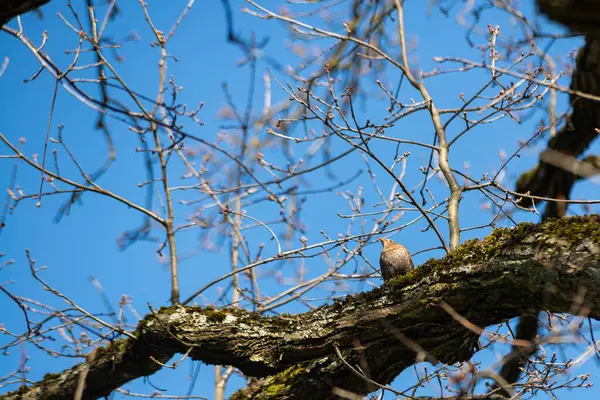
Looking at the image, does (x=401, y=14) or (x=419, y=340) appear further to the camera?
(x=401, y=14)

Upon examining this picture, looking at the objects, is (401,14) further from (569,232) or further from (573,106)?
(569,232)

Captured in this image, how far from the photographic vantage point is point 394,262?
4.31m

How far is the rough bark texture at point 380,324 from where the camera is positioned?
270 centimetres

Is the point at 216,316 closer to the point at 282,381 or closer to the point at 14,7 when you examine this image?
the point at 282,381

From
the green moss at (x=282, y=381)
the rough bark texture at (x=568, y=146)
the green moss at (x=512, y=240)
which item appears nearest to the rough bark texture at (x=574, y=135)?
the rough bark texture at (x=568, y=146)

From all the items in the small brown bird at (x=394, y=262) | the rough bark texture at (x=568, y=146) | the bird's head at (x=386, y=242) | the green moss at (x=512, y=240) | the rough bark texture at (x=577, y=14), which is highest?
the rough bark texture at (x=568, y=146)

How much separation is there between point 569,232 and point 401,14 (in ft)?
8.72

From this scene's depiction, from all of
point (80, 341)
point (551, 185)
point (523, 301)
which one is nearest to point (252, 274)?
point (80, 341)

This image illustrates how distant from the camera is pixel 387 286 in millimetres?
3256

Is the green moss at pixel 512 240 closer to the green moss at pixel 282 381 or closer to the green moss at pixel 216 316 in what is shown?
the green moss at pixel 282 381

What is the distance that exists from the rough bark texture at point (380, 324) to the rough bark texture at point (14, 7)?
6.38 ft

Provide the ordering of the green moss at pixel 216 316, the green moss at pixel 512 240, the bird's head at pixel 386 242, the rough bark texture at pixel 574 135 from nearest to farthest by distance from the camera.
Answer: the green moss at pixel 512 240
the green moss at pixel 216 316
the rough bark texture at pixel 574 135
the bird's head at pixel 386 242

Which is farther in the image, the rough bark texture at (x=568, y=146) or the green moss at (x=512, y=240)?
the rough bark texture at (x=568, y=146)

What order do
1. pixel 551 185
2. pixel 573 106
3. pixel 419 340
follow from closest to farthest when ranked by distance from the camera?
pixel 419 340 < pixel 573 106 < pixel 551 185
